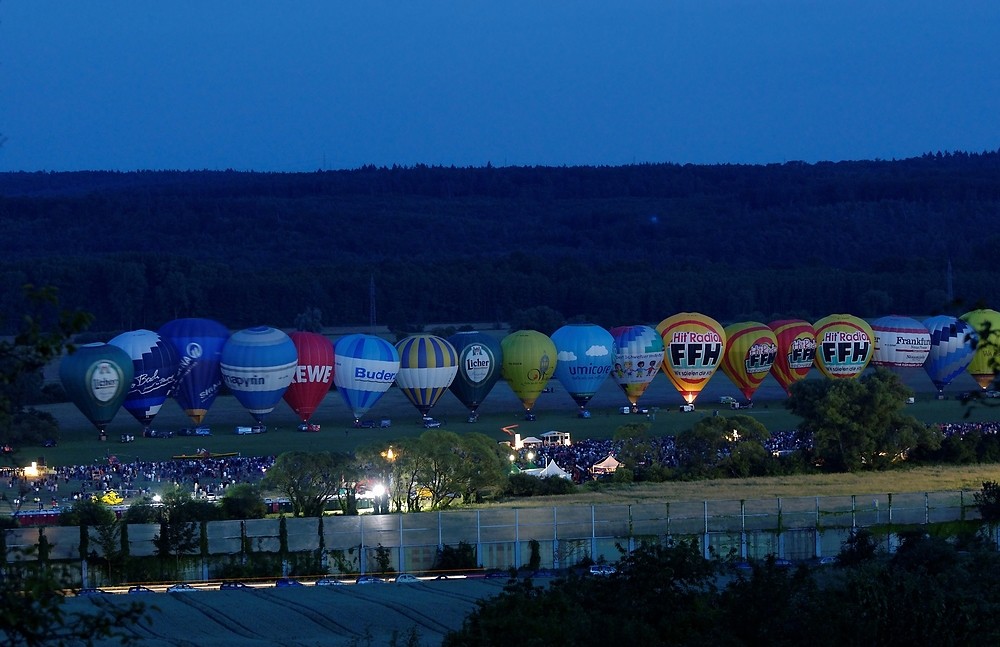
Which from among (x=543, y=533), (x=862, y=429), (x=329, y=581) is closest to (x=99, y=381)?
(x=862, y=429)

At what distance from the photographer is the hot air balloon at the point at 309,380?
3716 centimetres

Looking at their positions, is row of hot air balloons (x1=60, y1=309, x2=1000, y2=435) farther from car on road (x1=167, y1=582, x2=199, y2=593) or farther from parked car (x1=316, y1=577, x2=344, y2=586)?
parked car (x1=316, y1=577, x2=344, y2=586)

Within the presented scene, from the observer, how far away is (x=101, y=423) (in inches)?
1395

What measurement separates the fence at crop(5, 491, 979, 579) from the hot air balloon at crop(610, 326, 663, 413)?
59.6ft

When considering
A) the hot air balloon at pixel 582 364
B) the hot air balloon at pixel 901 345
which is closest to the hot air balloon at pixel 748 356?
the hot air balloon at pixel 582 364

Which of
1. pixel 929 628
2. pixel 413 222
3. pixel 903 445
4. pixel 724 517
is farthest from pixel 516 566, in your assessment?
pixel 413 222

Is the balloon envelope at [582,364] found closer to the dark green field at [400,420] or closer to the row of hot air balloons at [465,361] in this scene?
the row of hot air balloons at [465,361]

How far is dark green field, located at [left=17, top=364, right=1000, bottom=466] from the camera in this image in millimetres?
32594

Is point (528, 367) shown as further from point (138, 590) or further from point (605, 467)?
point (138, 590)

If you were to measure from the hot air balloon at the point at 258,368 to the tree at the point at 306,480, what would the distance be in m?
12.3

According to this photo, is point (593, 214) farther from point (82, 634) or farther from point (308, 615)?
point (82, 634)

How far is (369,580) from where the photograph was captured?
18.6 meters

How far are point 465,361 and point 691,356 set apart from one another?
6.37m

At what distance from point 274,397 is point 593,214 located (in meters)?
90.5
